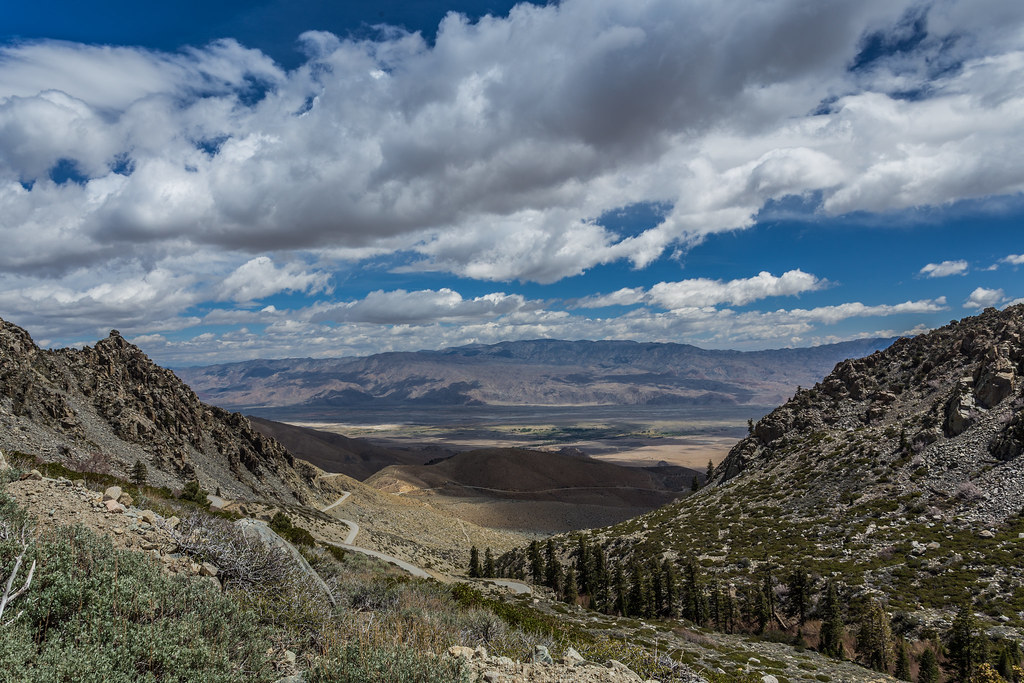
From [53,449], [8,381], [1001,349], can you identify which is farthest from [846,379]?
[8,381]

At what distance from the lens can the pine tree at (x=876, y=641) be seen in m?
21.3

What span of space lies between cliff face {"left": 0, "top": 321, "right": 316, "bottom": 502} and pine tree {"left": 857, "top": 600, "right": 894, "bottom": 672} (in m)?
50.6

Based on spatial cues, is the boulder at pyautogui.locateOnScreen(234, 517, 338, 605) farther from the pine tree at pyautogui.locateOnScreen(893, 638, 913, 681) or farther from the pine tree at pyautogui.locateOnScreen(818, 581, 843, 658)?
the pine tree at pyautogui.locateOnScreen(818, 581, 843, 658)

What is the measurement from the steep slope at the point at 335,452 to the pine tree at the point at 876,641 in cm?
14273

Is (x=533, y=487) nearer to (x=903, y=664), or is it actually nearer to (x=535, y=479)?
(x=535, y=479)

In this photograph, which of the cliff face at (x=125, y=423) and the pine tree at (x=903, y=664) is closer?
the pine tree at (x=903, y=664)

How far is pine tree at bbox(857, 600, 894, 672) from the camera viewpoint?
2128 centimetres

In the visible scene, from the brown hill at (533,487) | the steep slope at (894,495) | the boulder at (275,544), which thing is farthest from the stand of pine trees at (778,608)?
the brown hill at (533,487)

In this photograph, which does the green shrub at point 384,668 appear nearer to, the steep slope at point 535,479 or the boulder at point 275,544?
the boulder at point 275,544

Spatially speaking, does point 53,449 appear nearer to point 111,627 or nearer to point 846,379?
point 111,627

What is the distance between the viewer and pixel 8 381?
42938mm

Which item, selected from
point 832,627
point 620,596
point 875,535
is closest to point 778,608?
point 832,627

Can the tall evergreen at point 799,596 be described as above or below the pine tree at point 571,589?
above

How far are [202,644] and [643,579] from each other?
35.4m
